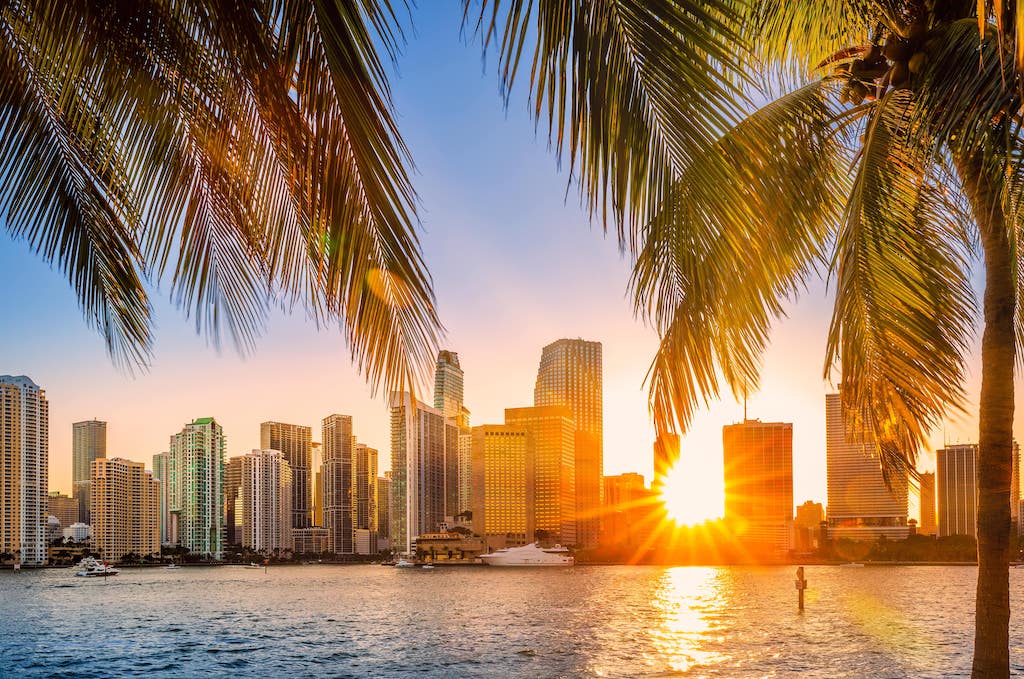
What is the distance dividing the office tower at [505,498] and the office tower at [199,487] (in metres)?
57.7

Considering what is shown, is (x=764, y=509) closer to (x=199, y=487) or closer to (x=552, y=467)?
(x=552, y=467)

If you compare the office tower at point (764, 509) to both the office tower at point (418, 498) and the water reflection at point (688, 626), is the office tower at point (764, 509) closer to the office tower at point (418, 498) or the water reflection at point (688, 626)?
the water reflection at point (688, 626)

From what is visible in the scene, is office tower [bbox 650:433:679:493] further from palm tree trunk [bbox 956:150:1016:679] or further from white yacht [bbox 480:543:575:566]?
white yacht [bbox 480:543:575:566]

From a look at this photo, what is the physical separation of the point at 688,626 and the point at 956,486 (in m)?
31.4

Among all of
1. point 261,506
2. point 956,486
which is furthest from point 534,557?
point 956,486

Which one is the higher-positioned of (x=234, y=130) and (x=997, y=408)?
(x=234, y=130)

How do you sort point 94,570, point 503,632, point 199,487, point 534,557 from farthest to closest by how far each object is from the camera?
point 199,487 < point 534,557 < point 94,570 < point 503,632

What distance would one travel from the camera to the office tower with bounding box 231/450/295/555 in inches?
7490

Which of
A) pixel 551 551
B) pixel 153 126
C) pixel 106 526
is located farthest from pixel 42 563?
pixel 153 126

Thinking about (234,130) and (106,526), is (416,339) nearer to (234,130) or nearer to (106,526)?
(234,130)

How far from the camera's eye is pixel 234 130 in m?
3.07

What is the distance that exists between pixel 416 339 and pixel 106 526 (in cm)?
19600

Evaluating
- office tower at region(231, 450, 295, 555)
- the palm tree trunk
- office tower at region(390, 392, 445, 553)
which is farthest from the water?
office tower at region(231, 450, 295, 555)

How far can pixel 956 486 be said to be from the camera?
69.8 metres
